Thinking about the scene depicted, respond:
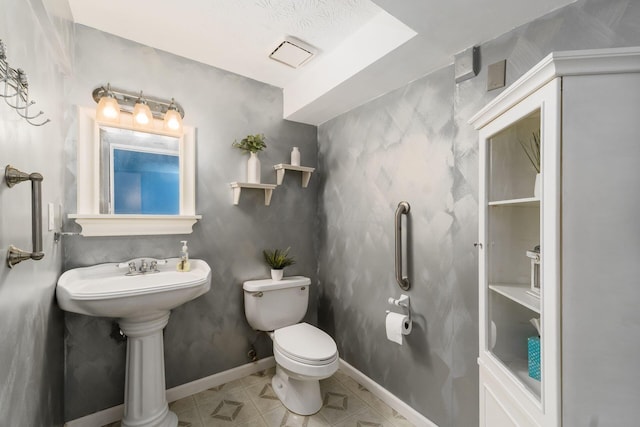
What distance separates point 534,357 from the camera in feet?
3.23

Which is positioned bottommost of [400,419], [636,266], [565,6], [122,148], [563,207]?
[400,419]

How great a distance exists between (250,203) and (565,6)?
1982mm

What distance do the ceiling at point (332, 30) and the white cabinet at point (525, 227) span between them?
0.44 meters

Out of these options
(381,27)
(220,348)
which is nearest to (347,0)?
(381,27)

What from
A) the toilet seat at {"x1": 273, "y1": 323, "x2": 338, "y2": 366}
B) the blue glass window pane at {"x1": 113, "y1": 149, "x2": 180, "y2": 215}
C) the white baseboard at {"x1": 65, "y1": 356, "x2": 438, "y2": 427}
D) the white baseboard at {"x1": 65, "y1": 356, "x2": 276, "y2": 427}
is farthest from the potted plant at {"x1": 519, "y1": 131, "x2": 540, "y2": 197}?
the white baseboard at {"x1": 65, "y1": 356, "x2": 276, "y2": 427}

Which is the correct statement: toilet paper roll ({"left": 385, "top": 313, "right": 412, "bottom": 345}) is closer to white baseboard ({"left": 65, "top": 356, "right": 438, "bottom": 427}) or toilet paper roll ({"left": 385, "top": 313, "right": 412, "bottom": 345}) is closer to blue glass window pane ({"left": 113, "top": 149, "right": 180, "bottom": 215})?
white baseboard ({"left": 65, "top": 356, "right": 438, "bottom": 427})

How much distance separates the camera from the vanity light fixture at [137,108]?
1.58 metres

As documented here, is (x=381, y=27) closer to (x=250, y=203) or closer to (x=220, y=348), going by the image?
(x=250, y=203)

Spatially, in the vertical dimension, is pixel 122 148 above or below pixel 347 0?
below

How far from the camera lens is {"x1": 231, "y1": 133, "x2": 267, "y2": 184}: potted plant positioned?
2049mm

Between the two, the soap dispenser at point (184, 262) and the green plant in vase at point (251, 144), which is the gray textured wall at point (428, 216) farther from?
the soap dispenser at point (184, 262)

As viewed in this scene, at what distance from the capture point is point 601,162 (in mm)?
749

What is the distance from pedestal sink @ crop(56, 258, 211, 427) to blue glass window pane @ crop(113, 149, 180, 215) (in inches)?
13.5

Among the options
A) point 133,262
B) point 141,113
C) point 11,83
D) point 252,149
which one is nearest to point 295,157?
point 252,149
